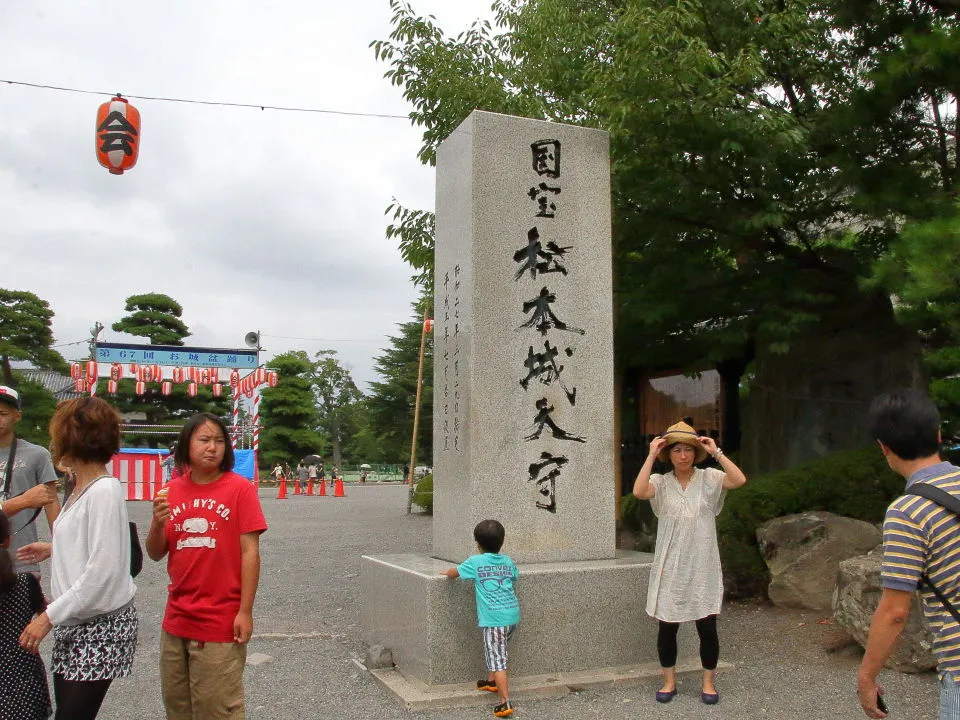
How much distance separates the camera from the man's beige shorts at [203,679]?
2.97 m

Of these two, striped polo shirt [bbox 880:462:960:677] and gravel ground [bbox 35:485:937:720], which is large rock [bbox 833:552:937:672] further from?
striped polo shirt [bbox 880:462:960:677]

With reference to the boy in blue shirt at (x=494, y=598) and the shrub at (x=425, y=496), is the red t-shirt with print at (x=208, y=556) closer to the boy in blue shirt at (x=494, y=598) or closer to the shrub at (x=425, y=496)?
the boy in blue shirt at (x=494, y=598)

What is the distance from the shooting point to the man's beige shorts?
9.75ft

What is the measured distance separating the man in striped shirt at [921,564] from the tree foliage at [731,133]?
3.30m

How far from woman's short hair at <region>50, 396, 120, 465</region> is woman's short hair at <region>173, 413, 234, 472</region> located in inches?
8.8

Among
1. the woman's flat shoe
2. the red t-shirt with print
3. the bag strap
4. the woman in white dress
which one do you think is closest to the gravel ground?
the woman's flat shoe

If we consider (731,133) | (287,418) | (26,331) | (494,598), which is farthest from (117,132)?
(287,418)

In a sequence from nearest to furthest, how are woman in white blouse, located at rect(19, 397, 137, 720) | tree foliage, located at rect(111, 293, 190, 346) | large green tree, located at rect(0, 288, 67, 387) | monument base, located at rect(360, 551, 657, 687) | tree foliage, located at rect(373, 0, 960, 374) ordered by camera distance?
woman in white blouse, located at rect(19, 397, 137, 720)
monument base, located at rect(360, 551, 657, 687)
tree foliage, located at rect(373, 0, 960, 374)
large green tree, located at rect(0, 288, 67, 387)
tree foliage, located at rect(111, 293, 190, 346)

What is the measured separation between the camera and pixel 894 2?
6012 mm

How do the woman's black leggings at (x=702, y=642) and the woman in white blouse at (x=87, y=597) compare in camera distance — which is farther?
the woman's black leggings at (x=702, y=642)

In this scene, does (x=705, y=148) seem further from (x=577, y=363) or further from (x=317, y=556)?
(x=317, y=556)

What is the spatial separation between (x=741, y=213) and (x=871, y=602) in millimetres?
3332

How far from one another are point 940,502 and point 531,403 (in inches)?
128

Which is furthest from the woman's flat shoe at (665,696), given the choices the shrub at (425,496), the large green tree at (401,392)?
the large green tree at (401,392)
